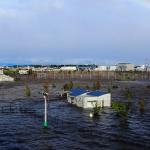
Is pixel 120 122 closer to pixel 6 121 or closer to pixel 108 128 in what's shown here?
pixel 108 128

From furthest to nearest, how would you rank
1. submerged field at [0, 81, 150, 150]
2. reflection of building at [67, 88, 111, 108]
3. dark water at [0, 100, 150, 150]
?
reflection of building at [67, 88, 111, 108] → submerged field at [0, 81, 150, 150] → dark water at [0, 100, 150, 150]

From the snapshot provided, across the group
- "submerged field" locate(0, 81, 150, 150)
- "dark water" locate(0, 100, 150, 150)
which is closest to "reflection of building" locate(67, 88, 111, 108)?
"submerged field" locate(0, 81, 150, 150)

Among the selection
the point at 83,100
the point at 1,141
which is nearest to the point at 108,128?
the point at 1,141

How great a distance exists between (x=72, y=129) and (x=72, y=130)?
2.16 ft

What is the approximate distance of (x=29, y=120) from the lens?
55.6 metres

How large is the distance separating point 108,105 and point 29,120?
1818cm

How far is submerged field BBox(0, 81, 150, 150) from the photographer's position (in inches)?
1635

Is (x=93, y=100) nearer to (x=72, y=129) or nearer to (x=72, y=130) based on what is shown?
(x=72, y=129)

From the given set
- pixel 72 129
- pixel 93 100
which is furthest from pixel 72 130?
pixel 93 100

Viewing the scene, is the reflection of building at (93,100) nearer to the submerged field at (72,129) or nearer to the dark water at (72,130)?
the submerged field at (72,129)

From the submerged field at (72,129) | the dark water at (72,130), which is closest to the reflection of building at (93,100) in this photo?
the submerged field at (72,129)

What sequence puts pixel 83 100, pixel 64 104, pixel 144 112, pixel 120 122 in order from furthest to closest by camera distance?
pixel 64 104
pixel 83 100
pixel 144 112
pixel 120 122

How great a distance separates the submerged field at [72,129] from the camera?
136ft

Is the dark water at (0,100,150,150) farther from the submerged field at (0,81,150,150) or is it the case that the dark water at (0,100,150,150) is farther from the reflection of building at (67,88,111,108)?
the reflection of building at (67,88,111,108)
